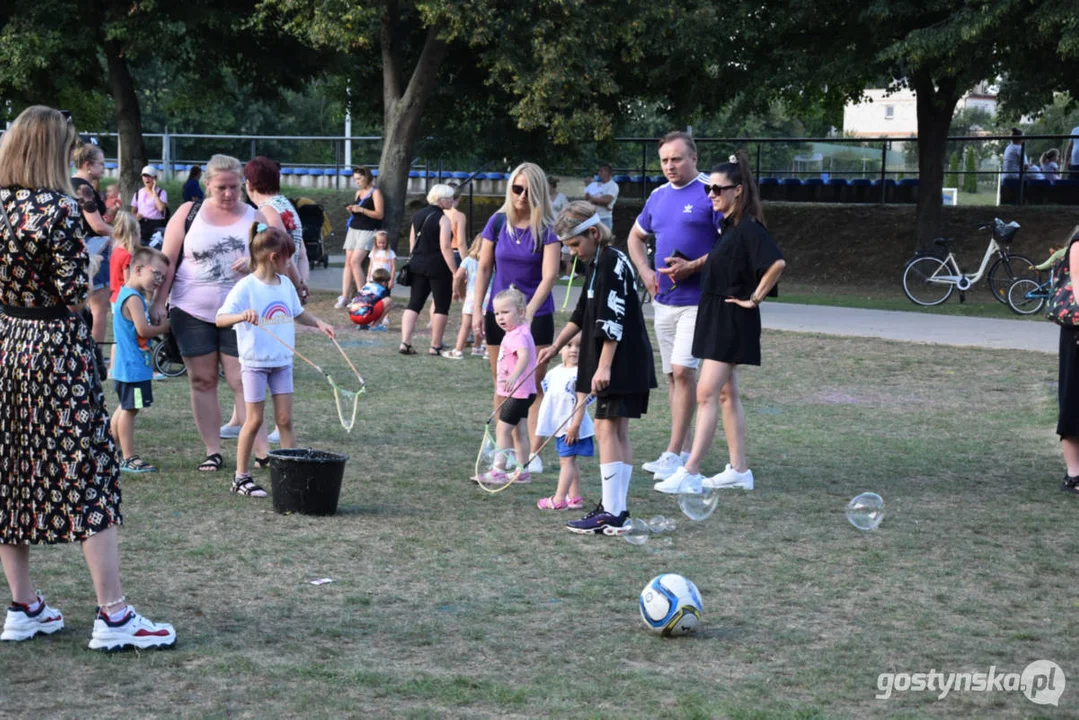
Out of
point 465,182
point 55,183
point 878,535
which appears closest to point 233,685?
point 55,183

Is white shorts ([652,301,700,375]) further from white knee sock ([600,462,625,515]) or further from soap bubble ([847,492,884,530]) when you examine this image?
soap bubble ([847,492,884,530])

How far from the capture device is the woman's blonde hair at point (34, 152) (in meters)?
4.63

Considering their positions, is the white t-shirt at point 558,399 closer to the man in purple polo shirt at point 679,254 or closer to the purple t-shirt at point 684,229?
the man in purple polo shirt at point 679,254

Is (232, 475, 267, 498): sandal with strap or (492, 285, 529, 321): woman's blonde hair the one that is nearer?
(232, 475, 267, 498): sandal with strap

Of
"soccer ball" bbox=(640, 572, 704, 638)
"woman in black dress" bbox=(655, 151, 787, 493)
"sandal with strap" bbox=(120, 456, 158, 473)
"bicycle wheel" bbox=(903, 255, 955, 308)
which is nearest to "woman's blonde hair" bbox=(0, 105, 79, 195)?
"soccer ball" bbox=(640, 572, 704, 638)

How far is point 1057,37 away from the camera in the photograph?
1916cm

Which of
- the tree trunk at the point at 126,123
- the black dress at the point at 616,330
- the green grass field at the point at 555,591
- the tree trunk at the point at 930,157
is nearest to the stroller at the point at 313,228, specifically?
the tree trunk at the point at 126,123

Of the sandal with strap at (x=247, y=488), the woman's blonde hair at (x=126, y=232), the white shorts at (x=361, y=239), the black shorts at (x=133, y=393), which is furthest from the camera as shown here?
the white shorts at (x=361, y=239)

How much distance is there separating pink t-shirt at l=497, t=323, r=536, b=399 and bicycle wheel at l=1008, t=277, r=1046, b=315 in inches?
513

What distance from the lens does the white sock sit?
6.64 metres

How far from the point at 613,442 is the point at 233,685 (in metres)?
2.69

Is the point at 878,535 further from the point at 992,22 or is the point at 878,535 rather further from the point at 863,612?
the point at 992,22

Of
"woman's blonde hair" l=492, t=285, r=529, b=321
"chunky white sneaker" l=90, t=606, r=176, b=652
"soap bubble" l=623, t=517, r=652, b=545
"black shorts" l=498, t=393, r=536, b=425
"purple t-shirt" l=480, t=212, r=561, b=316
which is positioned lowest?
"soap bubble" l=623, t=517, r=652, b=545

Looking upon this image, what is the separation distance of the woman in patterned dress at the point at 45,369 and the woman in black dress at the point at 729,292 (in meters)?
3.85
